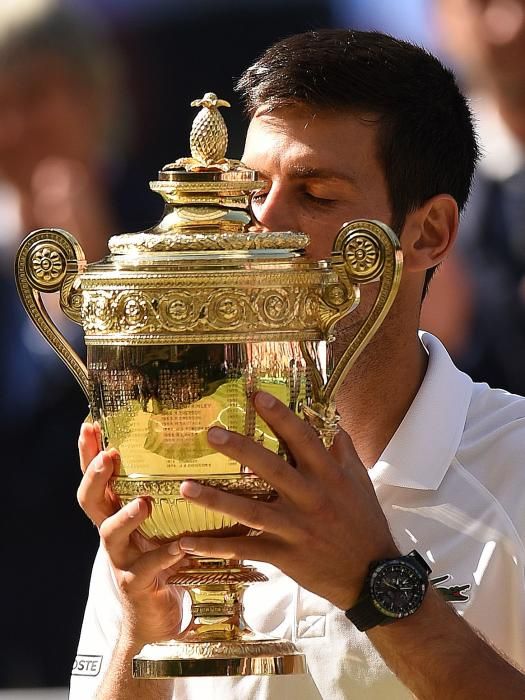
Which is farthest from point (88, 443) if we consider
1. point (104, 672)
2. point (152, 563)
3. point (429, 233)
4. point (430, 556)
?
point (429, 233)

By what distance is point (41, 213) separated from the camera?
17.6 ft

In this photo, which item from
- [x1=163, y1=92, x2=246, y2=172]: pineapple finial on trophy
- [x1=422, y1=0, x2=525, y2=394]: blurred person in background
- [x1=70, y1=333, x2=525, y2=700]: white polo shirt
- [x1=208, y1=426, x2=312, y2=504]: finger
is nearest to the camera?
[x1=208, y1=426, x2=312, y2=504]: finger

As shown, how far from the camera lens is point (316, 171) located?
3031 millimetres

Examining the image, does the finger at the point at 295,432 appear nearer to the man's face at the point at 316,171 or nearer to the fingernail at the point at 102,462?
the fingernail at the point at 102,462

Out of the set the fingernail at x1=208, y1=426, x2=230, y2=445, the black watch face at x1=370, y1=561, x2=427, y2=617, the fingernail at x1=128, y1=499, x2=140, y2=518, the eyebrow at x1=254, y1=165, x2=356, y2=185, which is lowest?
the black watch face at x1=370, y1=561, x2=427, y2=617

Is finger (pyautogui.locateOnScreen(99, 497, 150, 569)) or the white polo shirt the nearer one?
finger (pyautogui.locateOnScreen(99, 497, 150, 569))

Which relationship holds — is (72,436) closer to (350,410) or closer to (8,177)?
(8,177)

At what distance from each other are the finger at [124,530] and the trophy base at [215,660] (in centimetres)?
15

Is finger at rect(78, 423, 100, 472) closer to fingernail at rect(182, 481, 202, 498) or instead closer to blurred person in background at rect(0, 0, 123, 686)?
fingernail at rect(182, 481, 202, 498)

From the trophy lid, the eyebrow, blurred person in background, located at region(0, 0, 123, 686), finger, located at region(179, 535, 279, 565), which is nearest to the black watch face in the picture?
finger, located at region(179, 535, 279, 565)

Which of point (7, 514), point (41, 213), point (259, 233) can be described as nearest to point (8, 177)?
point (41, 213)

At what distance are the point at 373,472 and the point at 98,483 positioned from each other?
29.6 inches

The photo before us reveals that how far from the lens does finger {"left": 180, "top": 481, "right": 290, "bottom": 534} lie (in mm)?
2320

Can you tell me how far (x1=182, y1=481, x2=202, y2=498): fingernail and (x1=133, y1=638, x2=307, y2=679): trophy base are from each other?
12.2 inches
